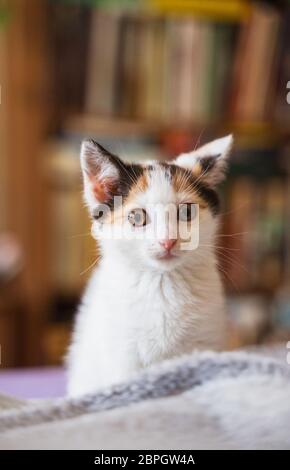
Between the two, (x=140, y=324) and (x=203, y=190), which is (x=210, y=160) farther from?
(x=140, y=324)

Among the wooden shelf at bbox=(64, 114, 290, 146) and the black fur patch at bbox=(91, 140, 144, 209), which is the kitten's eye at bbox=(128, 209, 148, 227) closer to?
the black fur patch at bbox=(91, 140, 144, 209)

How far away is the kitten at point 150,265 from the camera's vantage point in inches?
19.5

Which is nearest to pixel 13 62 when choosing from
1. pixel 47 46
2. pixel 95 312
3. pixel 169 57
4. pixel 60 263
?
pixel 47 46

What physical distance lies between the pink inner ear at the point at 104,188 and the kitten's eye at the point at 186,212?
0.06 meters

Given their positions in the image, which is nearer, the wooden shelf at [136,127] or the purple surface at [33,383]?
the purple surface at [33,383]

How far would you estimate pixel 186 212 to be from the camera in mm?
498

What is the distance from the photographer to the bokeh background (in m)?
1.68

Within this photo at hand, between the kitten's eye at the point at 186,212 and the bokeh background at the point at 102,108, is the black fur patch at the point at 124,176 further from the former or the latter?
the bokeh background at the point at 102,108

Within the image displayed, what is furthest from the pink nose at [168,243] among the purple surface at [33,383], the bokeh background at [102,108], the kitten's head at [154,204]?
the bokeh background at [102,108]

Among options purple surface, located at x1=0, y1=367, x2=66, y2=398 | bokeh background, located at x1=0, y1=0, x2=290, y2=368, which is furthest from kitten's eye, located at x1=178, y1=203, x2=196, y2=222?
bokeh background, located at x1=0, y1=0, x2=290, y2=368

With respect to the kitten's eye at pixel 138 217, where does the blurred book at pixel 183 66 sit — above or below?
above

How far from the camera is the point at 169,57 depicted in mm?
1738

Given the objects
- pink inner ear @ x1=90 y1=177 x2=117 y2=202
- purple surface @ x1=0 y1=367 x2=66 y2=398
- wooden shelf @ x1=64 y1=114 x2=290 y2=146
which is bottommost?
purple surface @ x1=0 y1=367 x2=66 y2=398

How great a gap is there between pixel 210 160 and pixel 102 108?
4.21ft
